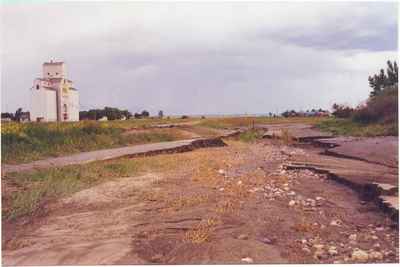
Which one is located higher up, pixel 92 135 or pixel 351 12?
pixel 351 12

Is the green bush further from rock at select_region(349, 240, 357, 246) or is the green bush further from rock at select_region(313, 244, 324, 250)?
rock at select_region(313, 244, 324, 250)

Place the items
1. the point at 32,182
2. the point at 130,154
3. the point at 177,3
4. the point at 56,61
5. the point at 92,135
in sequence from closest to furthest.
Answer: the point at 177,3, the point at 56,61, the point at 32,182, the point at 92,135, the point at 130,154

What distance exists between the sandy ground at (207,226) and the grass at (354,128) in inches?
24.9

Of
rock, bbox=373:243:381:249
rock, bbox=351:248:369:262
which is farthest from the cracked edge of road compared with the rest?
rock, bbox=351:248:369:262

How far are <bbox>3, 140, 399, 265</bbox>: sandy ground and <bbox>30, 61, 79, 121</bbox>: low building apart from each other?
2.62 ft

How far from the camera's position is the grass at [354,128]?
15.4 ft

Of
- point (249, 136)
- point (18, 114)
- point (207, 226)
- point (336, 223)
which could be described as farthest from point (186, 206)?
point (249, 136)

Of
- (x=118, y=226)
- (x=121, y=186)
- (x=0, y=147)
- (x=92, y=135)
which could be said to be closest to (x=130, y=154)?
(x=92, y=135)

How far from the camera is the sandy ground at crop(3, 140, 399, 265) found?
342 cm

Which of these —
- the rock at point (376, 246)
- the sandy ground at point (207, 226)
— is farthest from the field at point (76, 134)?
the rock at point (376, 246)

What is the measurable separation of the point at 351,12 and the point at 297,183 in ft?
6.12

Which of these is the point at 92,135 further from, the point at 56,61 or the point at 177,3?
the point at 177,3

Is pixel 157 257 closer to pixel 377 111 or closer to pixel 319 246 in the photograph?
pixel 319 246

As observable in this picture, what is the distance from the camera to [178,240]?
3604 mm
